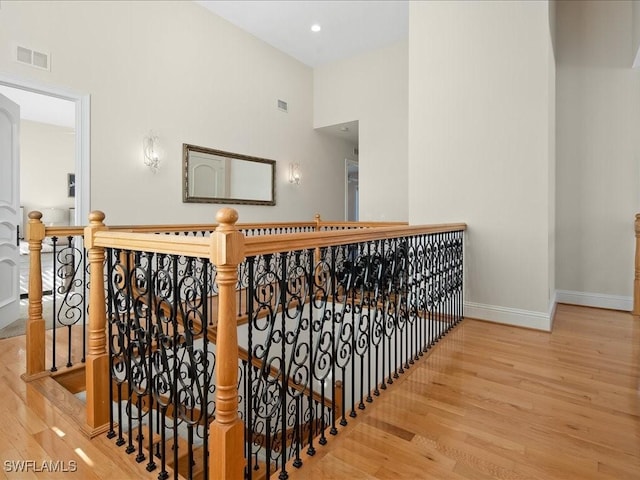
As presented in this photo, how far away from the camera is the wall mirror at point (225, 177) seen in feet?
16.4

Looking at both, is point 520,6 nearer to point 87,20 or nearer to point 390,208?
point 390,208

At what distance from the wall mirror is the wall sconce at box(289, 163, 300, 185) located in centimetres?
41

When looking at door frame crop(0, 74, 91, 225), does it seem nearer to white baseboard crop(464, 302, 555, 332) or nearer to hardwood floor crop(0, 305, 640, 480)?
hardwood floor crop(0, 305, 640, 480)

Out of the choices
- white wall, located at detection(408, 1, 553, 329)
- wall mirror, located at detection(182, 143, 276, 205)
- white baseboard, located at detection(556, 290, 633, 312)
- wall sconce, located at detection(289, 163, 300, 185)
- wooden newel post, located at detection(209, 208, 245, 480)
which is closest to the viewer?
wooden newel post, located at detection(209, 208, 245, 480)

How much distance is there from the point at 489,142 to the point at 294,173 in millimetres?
3697

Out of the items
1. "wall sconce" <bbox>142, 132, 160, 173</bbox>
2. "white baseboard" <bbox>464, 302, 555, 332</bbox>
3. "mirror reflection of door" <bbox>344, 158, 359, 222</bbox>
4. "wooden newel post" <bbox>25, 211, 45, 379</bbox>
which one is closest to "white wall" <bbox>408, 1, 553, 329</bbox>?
"white baseboard" <bbox>464, 302, 555, 332</bbox>

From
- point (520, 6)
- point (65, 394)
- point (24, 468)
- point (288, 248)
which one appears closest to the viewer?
point (288, 248)

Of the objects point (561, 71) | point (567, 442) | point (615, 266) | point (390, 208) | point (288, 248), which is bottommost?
point (567, 442)

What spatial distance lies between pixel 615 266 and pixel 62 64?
20.6ft

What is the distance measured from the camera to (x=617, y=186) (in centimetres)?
404

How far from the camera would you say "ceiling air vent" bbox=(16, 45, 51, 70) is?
11.4 ft

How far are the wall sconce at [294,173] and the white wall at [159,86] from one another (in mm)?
126

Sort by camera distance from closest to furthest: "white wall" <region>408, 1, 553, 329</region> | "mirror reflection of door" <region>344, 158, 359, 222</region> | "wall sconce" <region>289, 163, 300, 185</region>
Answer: "white wall" <region>408, 1, 553, 329</region> < "wall sconce" <region>289, 163, 300, 185</region> < "mirror reflection of door" <region>344, 158, 359, 222</region>

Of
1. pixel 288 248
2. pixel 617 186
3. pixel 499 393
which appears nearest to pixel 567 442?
pixel 499 393
